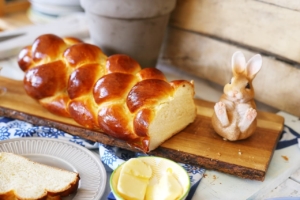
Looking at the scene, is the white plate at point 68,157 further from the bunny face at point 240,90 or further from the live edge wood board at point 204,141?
the bunny face at point 240,90

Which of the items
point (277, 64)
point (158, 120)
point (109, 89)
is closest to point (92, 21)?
point (109, 89)

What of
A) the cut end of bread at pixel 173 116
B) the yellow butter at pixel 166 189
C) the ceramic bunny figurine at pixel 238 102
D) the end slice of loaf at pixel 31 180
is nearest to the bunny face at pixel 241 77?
the ceramic bunny figurine at pixel 238 102

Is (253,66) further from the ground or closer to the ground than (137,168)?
further from the ground

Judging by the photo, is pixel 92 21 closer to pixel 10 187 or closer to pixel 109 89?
pixel 109 89

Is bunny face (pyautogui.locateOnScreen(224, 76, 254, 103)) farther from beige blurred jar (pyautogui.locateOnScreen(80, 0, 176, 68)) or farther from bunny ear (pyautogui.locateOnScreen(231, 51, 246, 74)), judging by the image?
beige blurred jar (pyautogui.locateOnScreen(80, 0, 176, 68))

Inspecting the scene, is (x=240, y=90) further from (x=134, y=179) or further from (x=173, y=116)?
(x=134, y=179)

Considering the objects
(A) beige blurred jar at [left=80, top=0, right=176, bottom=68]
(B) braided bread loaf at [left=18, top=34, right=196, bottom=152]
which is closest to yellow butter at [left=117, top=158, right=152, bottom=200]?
(B) braided bread loaf at [left=18, top=34, right=196, bottom=152]

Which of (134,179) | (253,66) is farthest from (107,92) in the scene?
(253,66)
